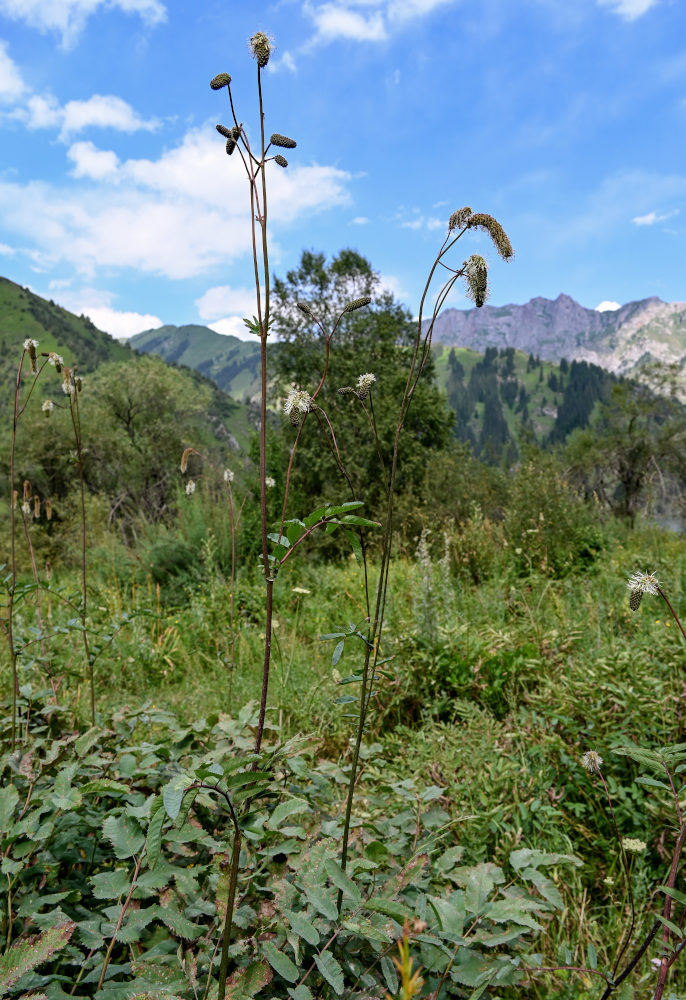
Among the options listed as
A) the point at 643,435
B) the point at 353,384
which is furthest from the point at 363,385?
the point at 643,435

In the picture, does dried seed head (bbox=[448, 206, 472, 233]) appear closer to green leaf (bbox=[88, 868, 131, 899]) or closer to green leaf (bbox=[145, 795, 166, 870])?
green leaf (bbox=[145, 795, 166, 870])

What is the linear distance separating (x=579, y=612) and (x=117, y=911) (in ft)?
11.0

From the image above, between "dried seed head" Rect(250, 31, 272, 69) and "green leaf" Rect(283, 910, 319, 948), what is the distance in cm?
180

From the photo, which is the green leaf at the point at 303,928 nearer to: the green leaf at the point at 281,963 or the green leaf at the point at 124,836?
the green leaf at the point at 281,963

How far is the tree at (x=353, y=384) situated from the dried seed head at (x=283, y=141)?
25.8ft

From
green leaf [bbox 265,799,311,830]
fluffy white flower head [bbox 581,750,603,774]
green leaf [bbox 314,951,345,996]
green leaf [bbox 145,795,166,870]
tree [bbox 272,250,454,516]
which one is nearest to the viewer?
green leaf [bbox 145,795,166,870]

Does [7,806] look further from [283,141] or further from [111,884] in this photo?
[283,141]

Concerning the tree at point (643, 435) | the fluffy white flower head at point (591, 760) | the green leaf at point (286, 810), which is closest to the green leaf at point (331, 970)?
the green leaf at point (286, 810)

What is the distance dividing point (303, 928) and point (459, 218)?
154 cm

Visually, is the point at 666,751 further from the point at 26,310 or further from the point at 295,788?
the point at 26,310

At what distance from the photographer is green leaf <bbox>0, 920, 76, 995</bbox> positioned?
1062 millimetres

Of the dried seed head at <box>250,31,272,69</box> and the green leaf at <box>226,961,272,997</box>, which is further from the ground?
the dried seed head at <box>250,31,272,69</box>

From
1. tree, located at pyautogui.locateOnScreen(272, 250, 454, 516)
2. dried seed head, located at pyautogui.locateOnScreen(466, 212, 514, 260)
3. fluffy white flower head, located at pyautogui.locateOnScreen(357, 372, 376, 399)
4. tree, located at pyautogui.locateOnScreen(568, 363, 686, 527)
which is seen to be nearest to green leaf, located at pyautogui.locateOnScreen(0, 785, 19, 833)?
fluffy white flower head, located at pyautogui.locateOnScreen(357, 372, 376, 399)

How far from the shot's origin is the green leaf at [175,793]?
3.12 feet
